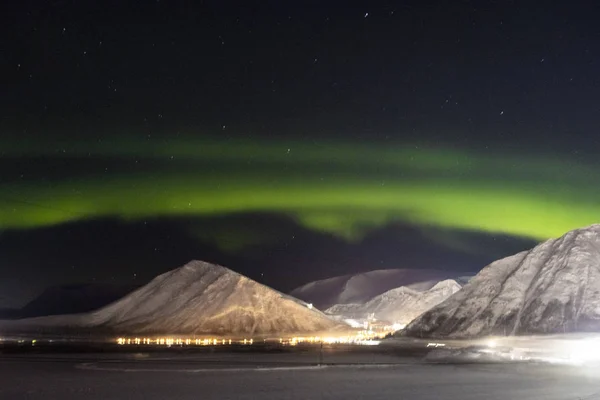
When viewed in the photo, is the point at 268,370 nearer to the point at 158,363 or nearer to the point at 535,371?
the point at 158,363

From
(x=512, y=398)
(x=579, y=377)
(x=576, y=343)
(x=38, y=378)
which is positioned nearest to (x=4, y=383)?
(x=38, y=378)

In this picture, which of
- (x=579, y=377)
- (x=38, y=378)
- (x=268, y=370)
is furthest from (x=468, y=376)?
(x=38, y=378)

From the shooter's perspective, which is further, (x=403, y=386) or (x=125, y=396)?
(x=403, y=386)

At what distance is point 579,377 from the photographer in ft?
233

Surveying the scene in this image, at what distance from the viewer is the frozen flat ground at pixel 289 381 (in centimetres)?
5369

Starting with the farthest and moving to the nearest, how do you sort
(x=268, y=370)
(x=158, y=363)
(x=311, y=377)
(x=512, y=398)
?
(x=158, y=363)
(x=268, y=370)
(x=311, y=377)
(x=512, y=398)

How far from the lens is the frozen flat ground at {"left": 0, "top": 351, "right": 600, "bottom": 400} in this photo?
53.7 m

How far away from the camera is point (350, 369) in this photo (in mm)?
82500

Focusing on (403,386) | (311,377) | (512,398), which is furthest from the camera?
(311,377)

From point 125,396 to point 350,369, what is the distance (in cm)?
3346

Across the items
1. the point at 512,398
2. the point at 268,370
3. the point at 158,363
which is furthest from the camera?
the point at 158,363

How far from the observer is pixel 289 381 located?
6494cm

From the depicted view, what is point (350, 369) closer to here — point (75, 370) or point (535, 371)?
point (535, 371)

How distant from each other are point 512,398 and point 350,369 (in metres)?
32.9
